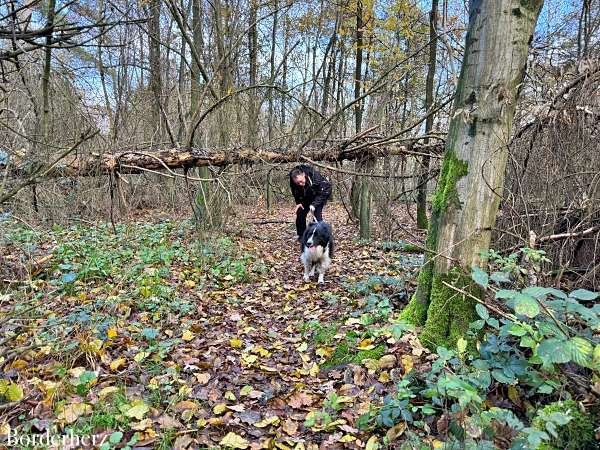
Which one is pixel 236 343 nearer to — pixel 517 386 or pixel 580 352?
pixel 517 386

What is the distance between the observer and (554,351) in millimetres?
1893

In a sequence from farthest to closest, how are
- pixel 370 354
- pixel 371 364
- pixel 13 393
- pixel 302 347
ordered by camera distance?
pixel 302 347 < pixel 370 354 < pixel 371 364 < pixel 13 393

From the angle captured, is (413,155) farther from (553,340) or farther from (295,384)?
(553,340)

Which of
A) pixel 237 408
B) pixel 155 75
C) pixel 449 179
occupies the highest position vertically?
pixel 155 75

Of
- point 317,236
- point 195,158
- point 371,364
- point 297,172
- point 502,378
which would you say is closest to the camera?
point 502,378

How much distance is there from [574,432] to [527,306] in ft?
2.66

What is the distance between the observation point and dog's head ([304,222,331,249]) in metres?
6.33

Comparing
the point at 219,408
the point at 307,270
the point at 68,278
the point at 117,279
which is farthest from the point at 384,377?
the point at 68,278

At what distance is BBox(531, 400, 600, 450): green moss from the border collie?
4.24 meters

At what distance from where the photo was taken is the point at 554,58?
13.9ft

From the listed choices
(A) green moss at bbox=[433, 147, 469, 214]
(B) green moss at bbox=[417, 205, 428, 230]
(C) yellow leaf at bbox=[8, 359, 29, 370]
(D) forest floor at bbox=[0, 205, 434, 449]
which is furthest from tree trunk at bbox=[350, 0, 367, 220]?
(C) yellow leaf at bbox=[8, 359, 29, 370]

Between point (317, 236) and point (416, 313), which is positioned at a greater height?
point (317, 236)

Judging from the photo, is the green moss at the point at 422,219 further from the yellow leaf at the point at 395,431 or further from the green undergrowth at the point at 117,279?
the yellow leaf at the point at 395,431

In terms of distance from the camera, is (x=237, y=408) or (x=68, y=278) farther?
(x=68, y=278)
